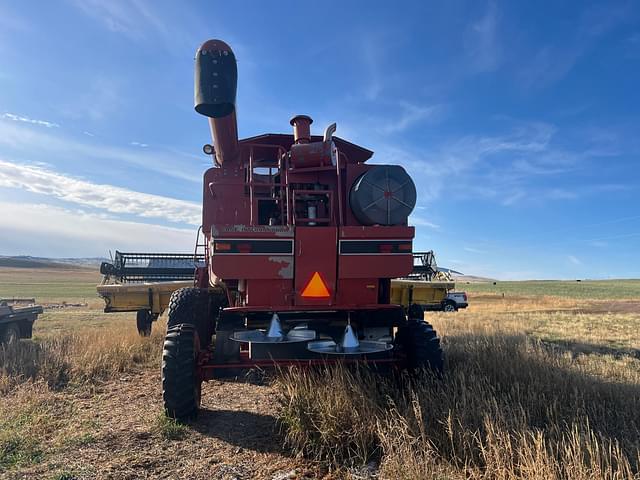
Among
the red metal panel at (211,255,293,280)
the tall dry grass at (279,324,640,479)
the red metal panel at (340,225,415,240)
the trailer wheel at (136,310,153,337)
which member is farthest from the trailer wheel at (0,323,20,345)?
the red metal panel at (340,225,415,240)

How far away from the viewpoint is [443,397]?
412cm

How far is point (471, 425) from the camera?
11.9 ft

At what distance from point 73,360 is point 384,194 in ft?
18.6

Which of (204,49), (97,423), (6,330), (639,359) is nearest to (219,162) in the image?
(204,49)

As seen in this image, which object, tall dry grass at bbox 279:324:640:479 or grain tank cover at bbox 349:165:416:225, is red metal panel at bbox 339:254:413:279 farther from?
tall dry grass at bbox 279:324:640:479

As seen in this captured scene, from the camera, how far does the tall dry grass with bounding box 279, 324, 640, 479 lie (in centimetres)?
294

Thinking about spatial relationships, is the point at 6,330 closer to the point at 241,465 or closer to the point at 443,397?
the point at 241,465

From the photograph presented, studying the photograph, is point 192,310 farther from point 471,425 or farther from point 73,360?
point 471,425

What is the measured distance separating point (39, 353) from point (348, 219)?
5.88 m

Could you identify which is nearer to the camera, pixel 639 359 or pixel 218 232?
pixel 218 232

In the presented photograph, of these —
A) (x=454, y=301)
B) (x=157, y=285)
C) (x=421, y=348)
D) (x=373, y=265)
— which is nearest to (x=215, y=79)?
(x=373, y=265)

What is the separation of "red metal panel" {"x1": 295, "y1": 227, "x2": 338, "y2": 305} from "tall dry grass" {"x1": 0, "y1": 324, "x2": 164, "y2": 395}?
13.0ft

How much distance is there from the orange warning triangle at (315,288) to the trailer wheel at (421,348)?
127 cm

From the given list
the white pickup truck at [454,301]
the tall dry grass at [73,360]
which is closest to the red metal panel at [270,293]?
the tall dry grass at [73,360]
